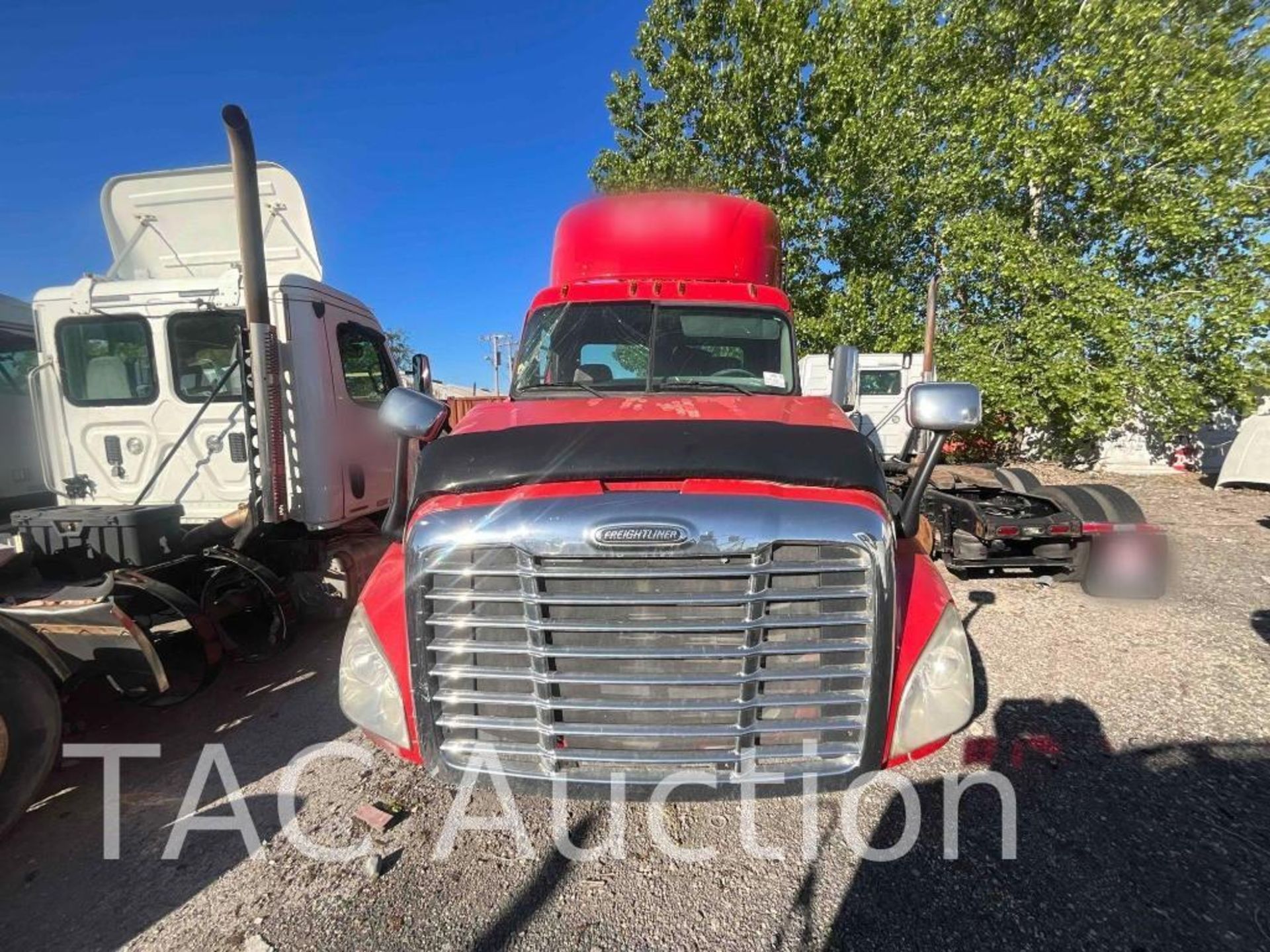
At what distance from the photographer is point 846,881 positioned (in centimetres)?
226

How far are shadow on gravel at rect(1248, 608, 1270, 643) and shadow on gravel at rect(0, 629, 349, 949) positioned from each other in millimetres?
6961

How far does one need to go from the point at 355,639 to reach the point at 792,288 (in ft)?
46.1

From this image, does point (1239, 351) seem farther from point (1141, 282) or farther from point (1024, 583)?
point (1024, 583)

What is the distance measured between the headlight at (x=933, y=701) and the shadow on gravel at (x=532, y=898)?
57.5 inches

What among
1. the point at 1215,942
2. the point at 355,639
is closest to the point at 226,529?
the point at 355,639

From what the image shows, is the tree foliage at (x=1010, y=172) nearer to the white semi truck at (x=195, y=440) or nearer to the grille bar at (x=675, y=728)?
the white semi truck at (x=195, y=440)

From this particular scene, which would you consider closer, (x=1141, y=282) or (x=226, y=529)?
(x=226, y=529)

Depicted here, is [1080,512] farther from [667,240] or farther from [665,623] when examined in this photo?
[665,623]

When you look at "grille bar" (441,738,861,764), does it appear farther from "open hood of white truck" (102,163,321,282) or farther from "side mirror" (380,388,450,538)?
"open hood of white truck" (102,163,321,282)

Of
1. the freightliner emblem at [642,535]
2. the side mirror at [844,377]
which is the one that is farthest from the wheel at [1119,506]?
the freightliner emblem at [642,535]

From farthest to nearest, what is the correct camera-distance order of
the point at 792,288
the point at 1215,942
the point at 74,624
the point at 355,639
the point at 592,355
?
the point at 792,288 < the point at 592,355 < the point at 74,624 < the point at 355,639 < the point at 1215,942

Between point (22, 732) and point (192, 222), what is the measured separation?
4225 millimetres

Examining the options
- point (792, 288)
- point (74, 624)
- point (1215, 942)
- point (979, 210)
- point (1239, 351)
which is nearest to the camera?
point (1215, 942)

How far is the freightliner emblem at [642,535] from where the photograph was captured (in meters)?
1.84
